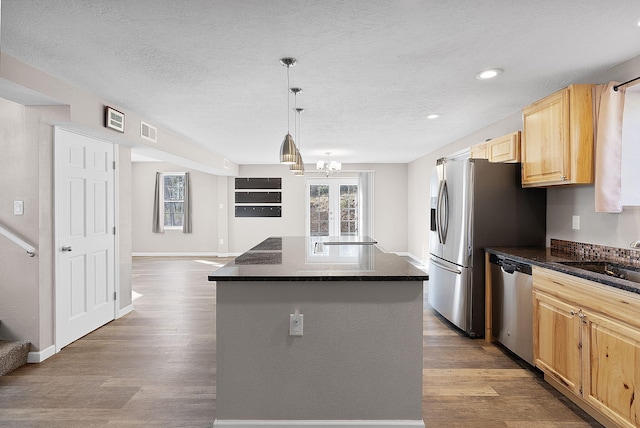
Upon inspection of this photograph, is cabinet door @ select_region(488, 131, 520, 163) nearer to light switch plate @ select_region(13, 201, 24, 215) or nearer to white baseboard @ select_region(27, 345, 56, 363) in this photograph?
light switch plate @ select_region(13, 201, 24, 215)

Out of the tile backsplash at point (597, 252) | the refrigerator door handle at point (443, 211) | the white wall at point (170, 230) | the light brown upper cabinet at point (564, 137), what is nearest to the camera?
the tile backsplash at point (597, 252)

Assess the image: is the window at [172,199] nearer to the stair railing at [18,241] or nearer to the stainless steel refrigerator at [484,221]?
the stair railing at [18,241]

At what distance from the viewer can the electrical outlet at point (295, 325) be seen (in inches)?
81.4

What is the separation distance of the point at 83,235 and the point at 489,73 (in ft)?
13.0

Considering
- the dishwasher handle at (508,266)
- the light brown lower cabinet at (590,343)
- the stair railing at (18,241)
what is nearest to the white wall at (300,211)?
the dishwasher handle at (508,266)

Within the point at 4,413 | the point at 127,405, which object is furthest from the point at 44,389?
the point at 127,405

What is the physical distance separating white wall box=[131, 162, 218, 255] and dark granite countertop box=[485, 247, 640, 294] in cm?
713

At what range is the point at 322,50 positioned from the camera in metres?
2.51

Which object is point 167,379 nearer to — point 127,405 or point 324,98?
point 127,405

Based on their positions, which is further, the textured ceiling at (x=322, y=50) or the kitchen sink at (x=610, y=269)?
the kitchen sink at (x=610, y=269)

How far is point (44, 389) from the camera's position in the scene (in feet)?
8.60

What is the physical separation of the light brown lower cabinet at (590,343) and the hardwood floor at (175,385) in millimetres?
206

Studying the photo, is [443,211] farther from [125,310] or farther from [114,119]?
[125,310]

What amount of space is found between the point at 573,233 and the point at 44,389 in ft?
14.2
